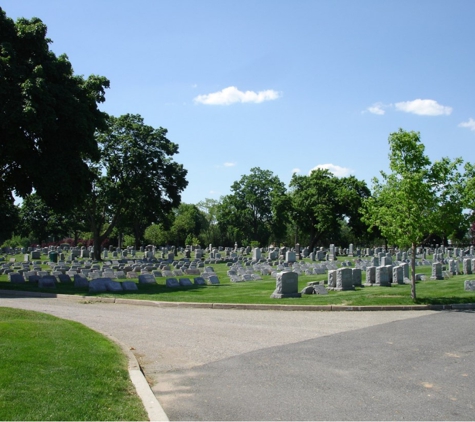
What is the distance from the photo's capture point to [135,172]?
45.8 metres

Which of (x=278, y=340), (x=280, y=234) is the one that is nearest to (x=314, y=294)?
(x=278, y=340)

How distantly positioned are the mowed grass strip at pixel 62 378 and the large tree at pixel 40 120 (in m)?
14.9

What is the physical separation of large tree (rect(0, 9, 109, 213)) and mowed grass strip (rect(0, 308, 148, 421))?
48.8ft

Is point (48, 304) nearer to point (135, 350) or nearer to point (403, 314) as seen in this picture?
point (135, 350)

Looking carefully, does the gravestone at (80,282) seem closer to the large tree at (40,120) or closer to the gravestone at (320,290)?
the large tree at (40,120)

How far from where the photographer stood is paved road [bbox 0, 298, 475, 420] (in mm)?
6250

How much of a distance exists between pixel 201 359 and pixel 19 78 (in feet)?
65.1

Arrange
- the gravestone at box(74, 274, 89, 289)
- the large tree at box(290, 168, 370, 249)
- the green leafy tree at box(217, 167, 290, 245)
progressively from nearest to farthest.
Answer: the gravestone at box(74, 274, 89, 289), the large tree at box(290, 168, 370, 249), the green leafy tree at box(217, 167, 290, 245)

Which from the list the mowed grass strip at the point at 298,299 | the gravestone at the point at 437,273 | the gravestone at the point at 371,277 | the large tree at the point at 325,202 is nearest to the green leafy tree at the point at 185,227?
the large tree at the point at 325,202

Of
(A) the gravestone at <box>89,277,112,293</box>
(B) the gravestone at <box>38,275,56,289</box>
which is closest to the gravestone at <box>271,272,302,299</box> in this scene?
(A) the gravestone at <box>89,277,112,293</box>

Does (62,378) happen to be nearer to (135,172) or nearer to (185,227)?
(135,172)

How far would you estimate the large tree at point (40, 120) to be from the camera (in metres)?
23.2

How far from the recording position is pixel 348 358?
29.4 feet

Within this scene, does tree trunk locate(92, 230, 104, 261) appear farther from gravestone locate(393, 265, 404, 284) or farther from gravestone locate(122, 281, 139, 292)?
gravestone locate(393, 265, 404, 284)
